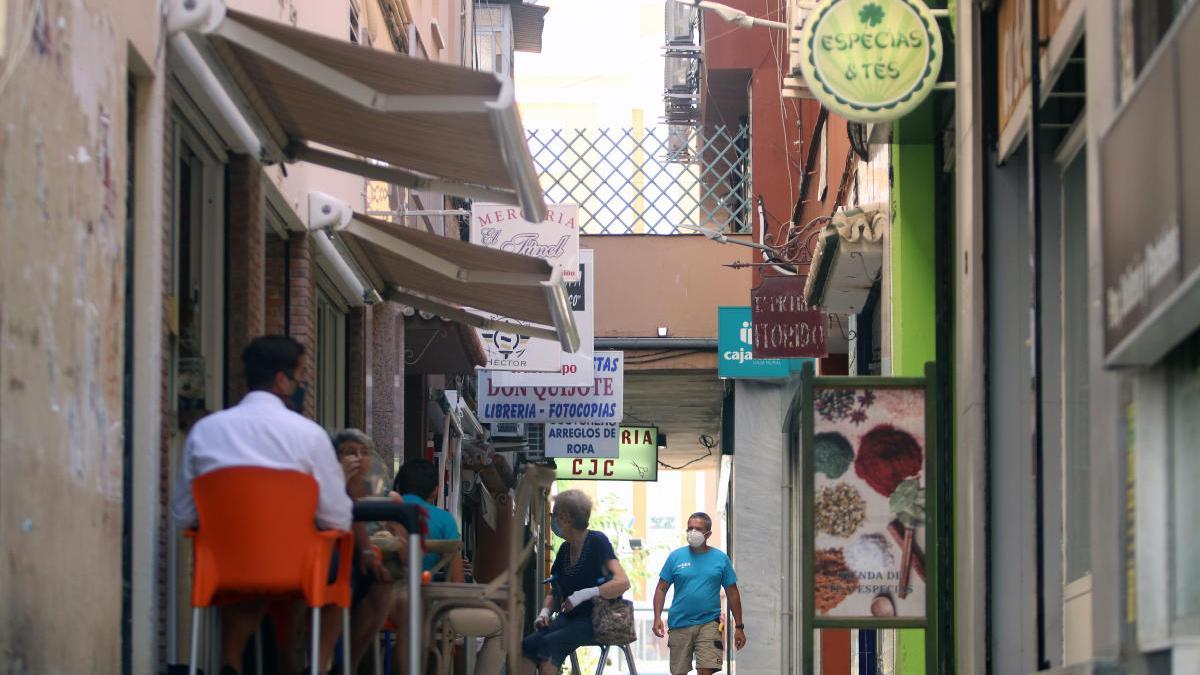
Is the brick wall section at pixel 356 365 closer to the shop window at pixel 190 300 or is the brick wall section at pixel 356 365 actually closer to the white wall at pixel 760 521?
the shop window at pixel 190 300

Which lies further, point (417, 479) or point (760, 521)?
point (760, 521)

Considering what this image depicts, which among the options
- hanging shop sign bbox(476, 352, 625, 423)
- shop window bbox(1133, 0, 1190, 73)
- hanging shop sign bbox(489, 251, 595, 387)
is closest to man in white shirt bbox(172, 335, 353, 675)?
shop window bbox(1133, 0, 1190, 73)

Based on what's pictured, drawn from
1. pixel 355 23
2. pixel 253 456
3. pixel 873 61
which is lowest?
pixel 253 456

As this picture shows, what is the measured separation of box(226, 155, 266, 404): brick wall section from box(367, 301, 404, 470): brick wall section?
15.6 ft

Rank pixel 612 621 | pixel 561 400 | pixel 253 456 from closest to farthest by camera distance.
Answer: pixel 253 456 < pixel 612 621 < pixel 561 400

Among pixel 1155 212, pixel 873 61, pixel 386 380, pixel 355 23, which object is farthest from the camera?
pixel 386 380

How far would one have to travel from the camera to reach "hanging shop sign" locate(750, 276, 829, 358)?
57.9 ft

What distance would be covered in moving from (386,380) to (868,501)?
6.50 m

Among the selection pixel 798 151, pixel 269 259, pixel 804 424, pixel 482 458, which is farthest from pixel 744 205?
pixel 804 424

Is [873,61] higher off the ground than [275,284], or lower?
higher

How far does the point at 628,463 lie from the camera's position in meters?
27.3

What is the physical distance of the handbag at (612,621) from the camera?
12.0 m

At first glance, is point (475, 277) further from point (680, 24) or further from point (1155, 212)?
point (680, 24)

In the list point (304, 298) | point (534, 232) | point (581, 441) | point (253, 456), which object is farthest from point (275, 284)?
point (581, 441)
